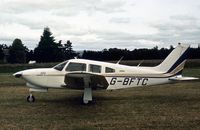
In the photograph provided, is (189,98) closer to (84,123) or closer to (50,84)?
(50,84)

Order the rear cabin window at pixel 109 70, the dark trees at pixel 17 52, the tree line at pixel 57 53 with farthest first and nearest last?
the dark trees at pixel 17 52, the tree line at pixel 57 53, the rear cabin window at pixel 109 70

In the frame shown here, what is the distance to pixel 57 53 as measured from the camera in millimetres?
86375

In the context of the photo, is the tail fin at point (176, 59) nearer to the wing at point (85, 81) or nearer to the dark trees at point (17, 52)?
the wing at point (85, 81)

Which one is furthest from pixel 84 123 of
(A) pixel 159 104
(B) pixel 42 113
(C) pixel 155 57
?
(C) pixel 155 57

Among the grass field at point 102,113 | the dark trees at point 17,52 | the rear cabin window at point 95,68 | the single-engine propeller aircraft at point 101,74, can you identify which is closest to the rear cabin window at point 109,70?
the single-engine propeller aircraft at point 101,74

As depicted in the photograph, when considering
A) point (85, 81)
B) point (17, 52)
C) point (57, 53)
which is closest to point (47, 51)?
point (57, 53)

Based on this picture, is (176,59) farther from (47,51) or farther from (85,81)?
(47,51)

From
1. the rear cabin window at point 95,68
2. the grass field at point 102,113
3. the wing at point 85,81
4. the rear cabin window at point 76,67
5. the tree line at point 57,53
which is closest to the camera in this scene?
the grass field at point 102,113

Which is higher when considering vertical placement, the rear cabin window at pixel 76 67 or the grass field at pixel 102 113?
the rear cabin window at pixel 76 67

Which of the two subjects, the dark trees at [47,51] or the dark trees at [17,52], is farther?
the dark trees at [17,52]

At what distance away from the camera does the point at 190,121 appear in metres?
11.7

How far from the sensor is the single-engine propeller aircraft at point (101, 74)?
1614 cm

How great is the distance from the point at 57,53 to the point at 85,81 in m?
71.6

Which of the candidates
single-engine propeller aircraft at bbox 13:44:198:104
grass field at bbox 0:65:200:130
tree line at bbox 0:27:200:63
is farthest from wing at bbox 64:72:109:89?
tree line at bbox 0:27:200:63
